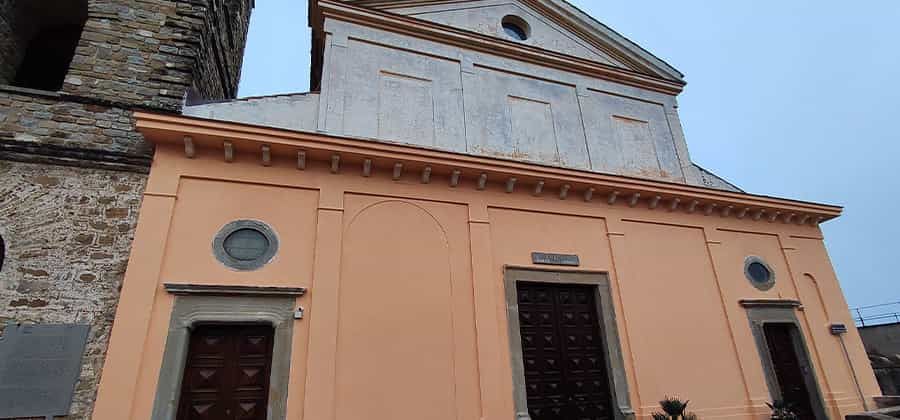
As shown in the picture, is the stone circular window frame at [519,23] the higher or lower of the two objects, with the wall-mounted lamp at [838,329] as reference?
higher

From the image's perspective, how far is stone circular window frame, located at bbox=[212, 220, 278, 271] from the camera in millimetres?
5578

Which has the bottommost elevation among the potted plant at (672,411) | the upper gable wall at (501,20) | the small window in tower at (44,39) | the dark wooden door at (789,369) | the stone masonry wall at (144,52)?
the potted plant at (672,411)

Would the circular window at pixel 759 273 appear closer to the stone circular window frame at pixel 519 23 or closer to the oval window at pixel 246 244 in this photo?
the stone circular window frame at pixel 519 23

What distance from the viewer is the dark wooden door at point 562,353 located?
6.54 meters

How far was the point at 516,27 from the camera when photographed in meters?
9.77

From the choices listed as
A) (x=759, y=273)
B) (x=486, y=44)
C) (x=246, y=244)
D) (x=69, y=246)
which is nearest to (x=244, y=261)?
(x=246, y=244)

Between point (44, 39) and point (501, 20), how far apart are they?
336 inches

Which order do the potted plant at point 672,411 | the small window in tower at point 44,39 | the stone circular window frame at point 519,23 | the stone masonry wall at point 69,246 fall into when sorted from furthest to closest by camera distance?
the stone circular window frame at point 519,23 < the small window in tower at point 44,39 < the potted plant at point 672,411 < the stone masonry wall at point 69,246

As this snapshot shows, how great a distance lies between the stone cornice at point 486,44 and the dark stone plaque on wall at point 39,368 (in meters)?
5.98

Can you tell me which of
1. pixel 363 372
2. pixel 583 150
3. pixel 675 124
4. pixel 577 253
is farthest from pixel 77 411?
pixel 675 124

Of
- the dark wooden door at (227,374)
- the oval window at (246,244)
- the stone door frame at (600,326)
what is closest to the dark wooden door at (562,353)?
the stone door frame at (600,326)

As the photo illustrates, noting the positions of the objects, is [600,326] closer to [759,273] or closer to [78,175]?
[759,273]

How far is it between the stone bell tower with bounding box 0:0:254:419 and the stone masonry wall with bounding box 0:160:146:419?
0.04 ft

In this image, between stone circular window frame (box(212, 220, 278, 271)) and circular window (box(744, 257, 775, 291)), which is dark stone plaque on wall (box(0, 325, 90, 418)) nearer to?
stone circular window frame (box(212, 220, 278, 271))
